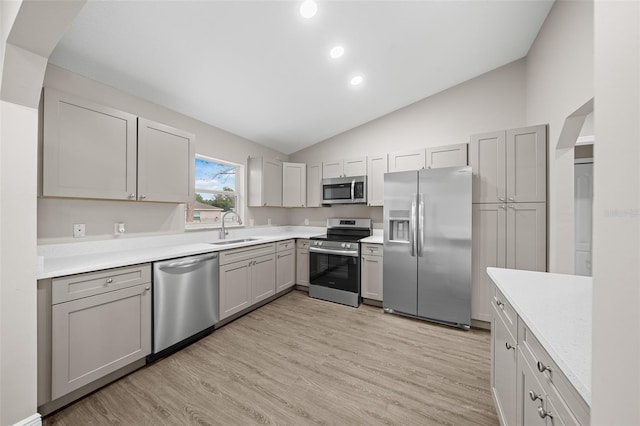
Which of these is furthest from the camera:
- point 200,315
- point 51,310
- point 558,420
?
point 200,315

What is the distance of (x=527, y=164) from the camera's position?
2.58 meters

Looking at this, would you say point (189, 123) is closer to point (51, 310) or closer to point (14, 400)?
point (51, 310)

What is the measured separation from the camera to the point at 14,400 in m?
1.41

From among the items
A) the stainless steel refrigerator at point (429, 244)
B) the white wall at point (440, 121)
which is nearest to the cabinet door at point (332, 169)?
the white wall at point (440, 121)

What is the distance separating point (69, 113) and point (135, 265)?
126 cm

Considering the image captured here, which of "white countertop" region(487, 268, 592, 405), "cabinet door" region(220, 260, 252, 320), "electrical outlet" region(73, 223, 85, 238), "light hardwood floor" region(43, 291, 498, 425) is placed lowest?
"light hardwood floor" region(43, 291, 498, 425)

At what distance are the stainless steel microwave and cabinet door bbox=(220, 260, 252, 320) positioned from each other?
66.4 inches

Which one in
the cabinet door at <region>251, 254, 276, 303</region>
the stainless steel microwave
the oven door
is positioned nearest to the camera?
the cabinet door at <region>251, 254, 276, 303</region>

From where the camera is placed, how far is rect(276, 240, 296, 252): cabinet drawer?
12.2 feet

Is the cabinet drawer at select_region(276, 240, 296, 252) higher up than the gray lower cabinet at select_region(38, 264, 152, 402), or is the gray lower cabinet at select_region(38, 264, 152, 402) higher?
the cabinet drawer at select_region(276, 240, 296, 252)

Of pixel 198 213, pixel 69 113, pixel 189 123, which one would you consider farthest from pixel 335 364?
pixel 189 123

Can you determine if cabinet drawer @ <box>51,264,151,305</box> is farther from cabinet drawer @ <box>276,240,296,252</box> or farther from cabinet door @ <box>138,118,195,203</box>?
cabinet drawer @ <box>276,240,296,252</box>

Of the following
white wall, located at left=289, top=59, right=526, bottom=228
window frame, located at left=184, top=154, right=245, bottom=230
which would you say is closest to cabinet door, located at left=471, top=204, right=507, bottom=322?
white wall, located at left=289, top=59, right=526, bottom=228

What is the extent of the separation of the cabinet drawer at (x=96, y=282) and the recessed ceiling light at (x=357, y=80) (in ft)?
9.69
